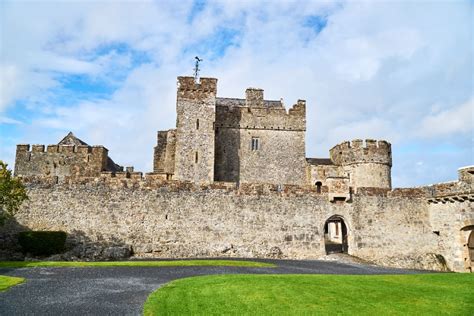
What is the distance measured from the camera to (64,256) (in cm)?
2167

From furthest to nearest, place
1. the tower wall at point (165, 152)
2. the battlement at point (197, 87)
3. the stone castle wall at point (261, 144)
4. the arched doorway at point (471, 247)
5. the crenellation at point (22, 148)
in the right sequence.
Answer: the stone castle wall at point (261, 144)
the tower wall at point (165, 152)
the crenellation at point (22, 148)
the battlement at point (197, 87)
the arched doorway at point (471, 247)

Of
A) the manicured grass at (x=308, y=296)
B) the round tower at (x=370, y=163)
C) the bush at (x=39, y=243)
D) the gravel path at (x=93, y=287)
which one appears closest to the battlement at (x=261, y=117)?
the round tower at (x=370, y=163)

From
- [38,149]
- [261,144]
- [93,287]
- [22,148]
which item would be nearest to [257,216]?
[93,287]

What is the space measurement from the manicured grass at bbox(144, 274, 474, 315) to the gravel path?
3.00 feet

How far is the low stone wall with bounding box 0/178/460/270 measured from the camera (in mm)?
23234

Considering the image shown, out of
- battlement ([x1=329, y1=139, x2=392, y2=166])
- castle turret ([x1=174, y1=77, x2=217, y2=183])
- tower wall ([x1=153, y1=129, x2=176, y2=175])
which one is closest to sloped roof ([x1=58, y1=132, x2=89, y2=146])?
tower wall ([x1=153, y1=129, x2=176, y2=175])

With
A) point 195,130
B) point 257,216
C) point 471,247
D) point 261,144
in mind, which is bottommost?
point 471,247

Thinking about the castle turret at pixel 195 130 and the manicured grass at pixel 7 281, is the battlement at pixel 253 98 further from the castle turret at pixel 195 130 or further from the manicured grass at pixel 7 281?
the manicured grass at pixel 7 281

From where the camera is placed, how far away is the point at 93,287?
43.1ft

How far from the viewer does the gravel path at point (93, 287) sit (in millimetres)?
10547

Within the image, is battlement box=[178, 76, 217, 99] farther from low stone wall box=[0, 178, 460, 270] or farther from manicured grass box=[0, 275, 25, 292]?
manicured grass box=[0, 275, 25, 292]

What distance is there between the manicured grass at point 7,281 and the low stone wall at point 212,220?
843cm

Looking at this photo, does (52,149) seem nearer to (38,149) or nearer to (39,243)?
(38,149)

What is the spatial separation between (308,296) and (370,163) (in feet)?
80.1
